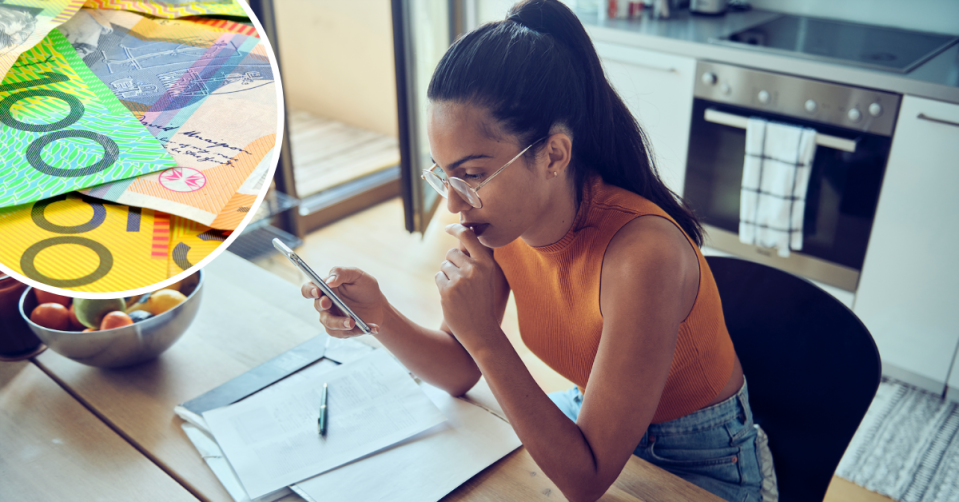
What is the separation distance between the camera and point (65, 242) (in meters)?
0.64

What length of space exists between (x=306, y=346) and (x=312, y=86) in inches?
137

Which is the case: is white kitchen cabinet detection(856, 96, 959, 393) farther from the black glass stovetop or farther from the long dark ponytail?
the long dark ponytail

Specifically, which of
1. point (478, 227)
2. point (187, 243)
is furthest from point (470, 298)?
point (187, 243)

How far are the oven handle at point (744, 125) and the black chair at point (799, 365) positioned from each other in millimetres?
1015

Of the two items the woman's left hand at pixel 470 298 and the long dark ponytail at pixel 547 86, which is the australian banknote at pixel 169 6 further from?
the woman's left hand at pixel 470 298

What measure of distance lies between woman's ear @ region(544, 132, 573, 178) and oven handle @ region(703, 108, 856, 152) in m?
1.31

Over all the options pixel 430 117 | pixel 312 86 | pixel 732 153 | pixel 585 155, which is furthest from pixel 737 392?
pixel 312 86

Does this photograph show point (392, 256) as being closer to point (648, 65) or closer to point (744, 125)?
point (648, 65)

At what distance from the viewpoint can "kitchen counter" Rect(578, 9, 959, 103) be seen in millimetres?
1835

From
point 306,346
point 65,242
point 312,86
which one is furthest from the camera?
point 312,86

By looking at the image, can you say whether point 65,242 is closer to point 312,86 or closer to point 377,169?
point 377,169

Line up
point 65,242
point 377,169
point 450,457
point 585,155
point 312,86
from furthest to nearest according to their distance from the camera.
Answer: point 312,86 < point 377,169 < point 585,155 < point 450,457 < point 65,242

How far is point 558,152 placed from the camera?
3.11 ft

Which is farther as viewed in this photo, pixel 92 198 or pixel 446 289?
pixel 446 289
